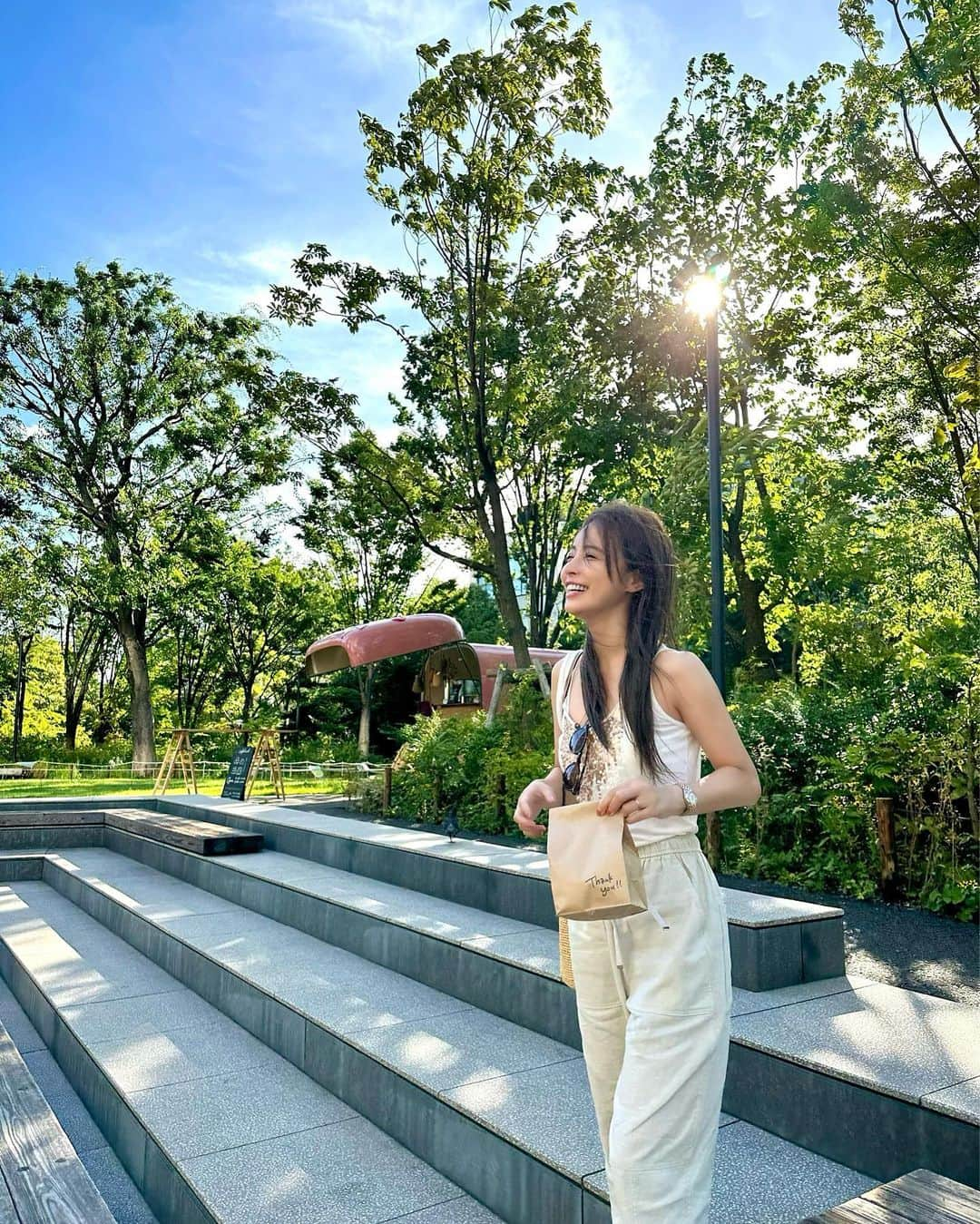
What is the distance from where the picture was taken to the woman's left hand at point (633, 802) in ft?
5.62

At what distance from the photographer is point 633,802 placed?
5.63 feet

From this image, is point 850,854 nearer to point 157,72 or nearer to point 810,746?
point 810,746

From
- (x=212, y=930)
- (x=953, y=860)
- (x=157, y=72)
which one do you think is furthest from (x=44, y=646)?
(x=953, y=860)

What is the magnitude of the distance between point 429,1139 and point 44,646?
37.4m

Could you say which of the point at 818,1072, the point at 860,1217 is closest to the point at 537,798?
the point at 860,1217

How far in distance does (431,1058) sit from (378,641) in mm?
12717

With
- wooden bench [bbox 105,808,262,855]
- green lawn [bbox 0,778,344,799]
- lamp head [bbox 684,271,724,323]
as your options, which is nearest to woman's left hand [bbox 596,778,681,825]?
wooden bench [bbox 105,808,262,855]

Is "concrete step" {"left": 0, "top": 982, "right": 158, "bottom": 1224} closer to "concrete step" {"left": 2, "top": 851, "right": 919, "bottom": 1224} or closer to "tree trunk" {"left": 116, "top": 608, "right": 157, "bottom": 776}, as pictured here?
"concrete step" {"left": 2, "top": 851, "right": 919, "bottom": 1224}

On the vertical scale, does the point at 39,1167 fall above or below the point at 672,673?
below

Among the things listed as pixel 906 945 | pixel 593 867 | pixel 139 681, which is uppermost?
pixel 139 681

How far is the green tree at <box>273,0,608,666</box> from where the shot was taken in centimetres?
1249

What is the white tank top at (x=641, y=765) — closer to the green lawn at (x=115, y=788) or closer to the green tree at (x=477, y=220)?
the green tree at (x=477, y=220)

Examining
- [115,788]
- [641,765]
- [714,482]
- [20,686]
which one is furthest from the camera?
[20,686]

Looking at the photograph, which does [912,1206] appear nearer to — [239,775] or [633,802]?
[633,802]
